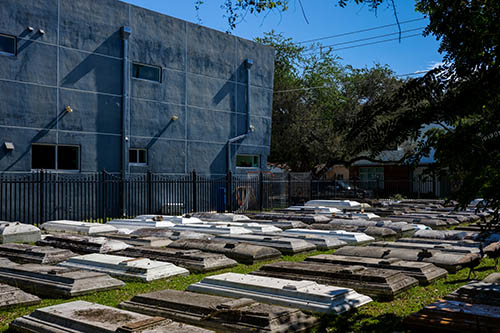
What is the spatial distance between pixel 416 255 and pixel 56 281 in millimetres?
A: 5930

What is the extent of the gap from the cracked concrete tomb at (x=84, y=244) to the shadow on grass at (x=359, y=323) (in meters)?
6.06

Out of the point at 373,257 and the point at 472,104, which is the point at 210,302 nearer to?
the point at 472,104

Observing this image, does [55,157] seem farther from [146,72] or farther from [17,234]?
[17,234]

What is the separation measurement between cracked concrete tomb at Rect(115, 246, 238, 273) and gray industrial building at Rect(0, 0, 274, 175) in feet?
31.2

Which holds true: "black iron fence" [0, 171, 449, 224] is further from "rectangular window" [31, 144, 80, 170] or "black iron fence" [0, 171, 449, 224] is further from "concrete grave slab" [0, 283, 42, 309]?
"concrete grave slab" [0, 283, 42, 309]

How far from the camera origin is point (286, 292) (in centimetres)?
609

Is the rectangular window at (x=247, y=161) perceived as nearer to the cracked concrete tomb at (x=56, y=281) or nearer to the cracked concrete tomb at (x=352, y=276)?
the cracked concrete tomb at (x=352, y=276)

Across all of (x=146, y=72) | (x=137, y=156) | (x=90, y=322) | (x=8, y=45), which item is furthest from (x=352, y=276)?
(x=146, y=72)

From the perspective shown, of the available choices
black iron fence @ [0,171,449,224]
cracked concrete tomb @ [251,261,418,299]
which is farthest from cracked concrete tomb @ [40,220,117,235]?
cracked concrete tomb @ [251,261,418,299]

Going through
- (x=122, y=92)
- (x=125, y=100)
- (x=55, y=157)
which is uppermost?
(x=122, y=92)

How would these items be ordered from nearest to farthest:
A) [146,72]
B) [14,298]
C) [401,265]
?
[14,298], [401,265], [146,72]

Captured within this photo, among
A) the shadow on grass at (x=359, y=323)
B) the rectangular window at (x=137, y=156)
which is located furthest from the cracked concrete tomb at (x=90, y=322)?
the rectangular window at (x=137, y=156)

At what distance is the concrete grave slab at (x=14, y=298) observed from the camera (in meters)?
6.08

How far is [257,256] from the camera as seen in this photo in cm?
952
